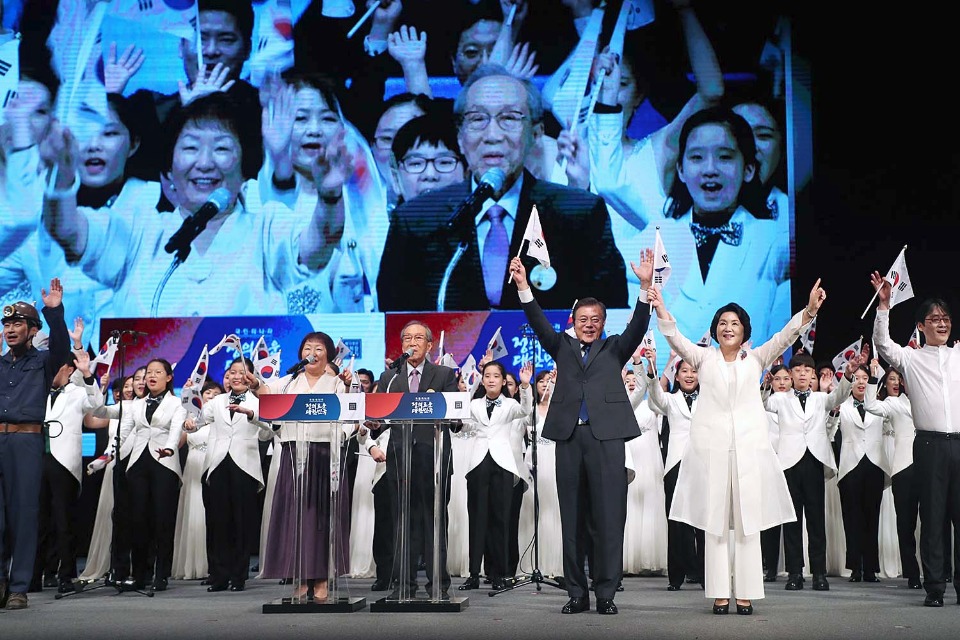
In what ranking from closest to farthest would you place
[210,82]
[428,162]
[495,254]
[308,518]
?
[308,518] → [495,254] → [428,162] → [210,82]

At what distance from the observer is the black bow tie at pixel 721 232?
36.7 feet

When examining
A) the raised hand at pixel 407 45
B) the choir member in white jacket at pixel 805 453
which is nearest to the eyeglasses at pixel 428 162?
the raised hand at pixel 407 45

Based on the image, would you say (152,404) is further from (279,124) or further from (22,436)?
(279,124)

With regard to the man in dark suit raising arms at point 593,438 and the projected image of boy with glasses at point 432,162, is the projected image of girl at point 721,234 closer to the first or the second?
the projected image of boy with glasses at point 432,162

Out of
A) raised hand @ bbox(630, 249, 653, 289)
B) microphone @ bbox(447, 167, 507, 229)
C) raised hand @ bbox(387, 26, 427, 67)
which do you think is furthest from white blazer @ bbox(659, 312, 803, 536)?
raised hand @ bbox(387, 26, 427, 67)

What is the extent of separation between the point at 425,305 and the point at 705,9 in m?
4.51

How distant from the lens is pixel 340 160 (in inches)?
459

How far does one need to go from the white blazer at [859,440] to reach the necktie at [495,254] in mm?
4206

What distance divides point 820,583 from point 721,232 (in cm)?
489

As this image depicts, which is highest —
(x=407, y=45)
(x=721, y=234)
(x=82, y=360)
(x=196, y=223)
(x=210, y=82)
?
(x=407, y=45)

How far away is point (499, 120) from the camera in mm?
11547

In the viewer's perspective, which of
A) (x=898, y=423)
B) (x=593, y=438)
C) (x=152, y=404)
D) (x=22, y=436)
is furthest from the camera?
(x=898, y=423)

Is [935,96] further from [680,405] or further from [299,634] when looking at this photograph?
[299,634]

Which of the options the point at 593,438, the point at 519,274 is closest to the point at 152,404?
the point at 519,274
